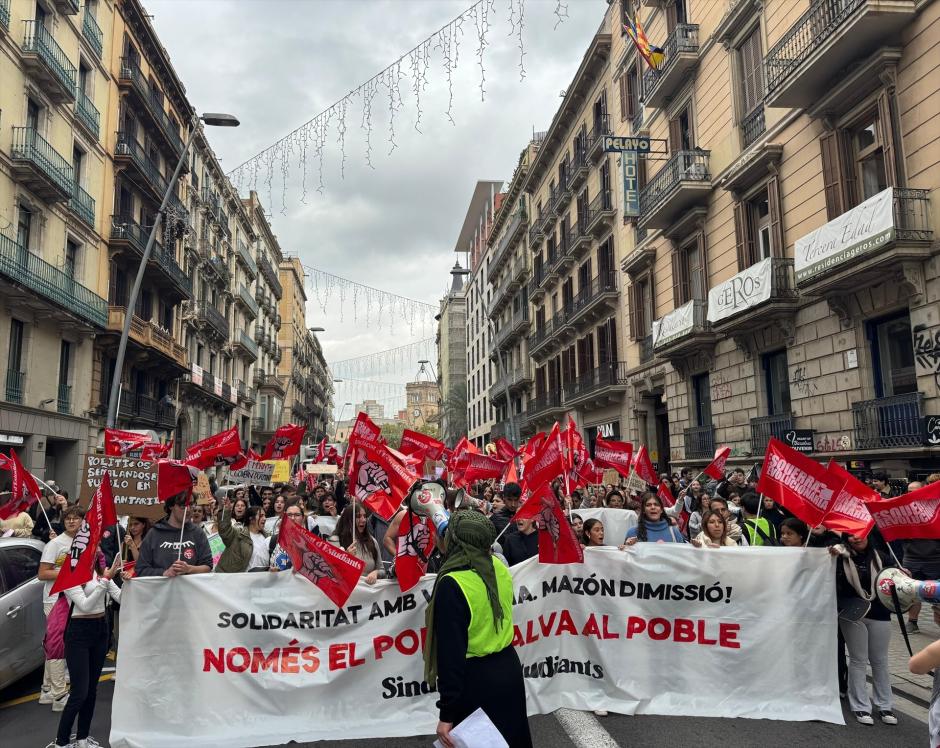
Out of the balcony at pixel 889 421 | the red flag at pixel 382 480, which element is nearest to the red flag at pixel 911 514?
the red flag at pixel 382 480

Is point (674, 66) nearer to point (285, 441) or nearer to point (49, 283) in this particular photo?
point (285, 441)

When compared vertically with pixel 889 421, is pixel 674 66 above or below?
above

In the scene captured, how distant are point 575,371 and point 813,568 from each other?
26859 mm

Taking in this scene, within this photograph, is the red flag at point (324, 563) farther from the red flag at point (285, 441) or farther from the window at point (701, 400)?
the window at point (701, 400)

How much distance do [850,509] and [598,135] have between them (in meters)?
25.7

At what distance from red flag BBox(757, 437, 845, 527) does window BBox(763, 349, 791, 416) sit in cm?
1005

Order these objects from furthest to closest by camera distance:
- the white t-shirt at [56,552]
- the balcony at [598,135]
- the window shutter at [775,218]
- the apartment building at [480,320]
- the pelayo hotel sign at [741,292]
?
the apartment building at [480,320], the balcony at [598,135], the window shutter at [775,218], the pelayo hotel sign at [741,292], the white t-shirt at [56,552]

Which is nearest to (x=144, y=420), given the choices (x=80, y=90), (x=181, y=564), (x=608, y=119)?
(x=80, y=90)

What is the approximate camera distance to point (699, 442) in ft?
64.1

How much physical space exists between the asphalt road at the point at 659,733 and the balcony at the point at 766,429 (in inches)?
397

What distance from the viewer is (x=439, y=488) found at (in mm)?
5992

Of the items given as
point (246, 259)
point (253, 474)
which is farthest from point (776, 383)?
point (246, 259)

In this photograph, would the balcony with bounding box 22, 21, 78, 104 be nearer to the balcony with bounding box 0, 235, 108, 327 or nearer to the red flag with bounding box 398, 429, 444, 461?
the balcony with bounding box 0, 235, 108, 327

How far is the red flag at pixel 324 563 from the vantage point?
530 centimetres
